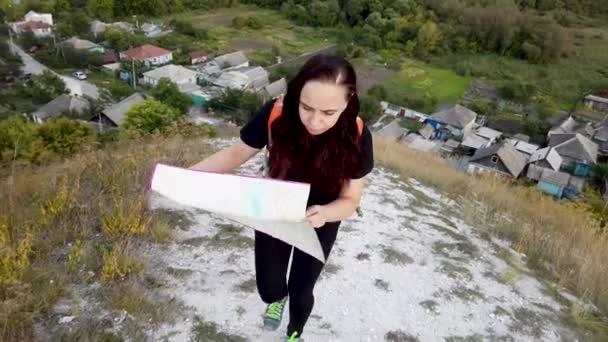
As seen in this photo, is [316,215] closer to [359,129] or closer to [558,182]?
[359,129]

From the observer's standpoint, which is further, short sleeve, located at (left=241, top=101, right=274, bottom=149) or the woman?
short sleeve, located at (left=241, top=101, right=274, bottom=149)

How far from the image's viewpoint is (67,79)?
844 inches

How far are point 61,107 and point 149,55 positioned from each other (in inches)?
314

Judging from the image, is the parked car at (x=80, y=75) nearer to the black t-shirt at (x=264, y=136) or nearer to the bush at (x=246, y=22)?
the bush at (x=246, y=22)

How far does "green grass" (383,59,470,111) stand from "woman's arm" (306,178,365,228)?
2120 cm

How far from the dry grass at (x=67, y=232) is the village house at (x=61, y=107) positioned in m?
15.0

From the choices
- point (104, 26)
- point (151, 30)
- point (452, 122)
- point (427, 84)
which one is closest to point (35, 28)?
point (104, 26)

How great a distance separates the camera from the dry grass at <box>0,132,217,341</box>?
2109mm

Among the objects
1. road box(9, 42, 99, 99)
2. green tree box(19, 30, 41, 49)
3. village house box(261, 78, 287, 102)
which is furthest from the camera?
green tree box(19, 30, 41, 49)

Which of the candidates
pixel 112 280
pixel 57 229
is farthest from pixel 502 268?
pixel 57 229

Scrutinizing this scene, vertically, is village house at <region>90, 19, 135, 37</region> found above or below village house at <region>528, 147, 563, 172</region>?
above

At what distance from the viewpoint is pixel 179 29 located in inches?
1186

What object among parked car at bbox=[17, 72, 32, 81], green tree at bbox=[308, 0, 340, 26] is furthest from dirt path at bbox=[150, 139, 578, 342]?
green tree at bbox=[308, 0, 340, 26]

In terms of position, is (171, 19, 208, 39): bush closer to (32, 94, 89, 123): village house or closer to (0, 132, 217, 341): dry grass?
(32, 94, 89, 123): village house
